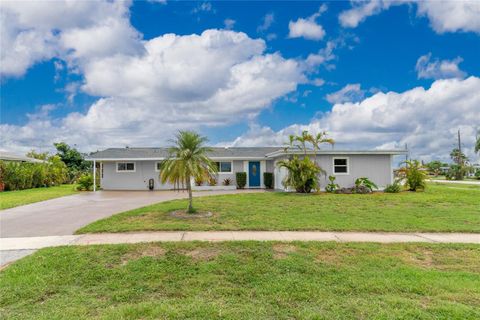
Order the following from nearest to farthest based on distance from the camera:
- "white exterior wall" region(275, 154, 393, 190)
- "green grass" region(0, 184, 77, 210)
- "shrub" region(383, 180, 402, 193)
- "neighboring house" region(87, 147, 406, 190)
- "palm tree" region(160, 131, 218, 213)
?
1. "palm tree" region(160, 131, 218, 213)
2. "green grass" region(0, 184, 77, 210)
3. "shrub" region(383, 180, 402, 193)
4. "white exterior wall" region(275, 154, 393, 190)
5. "neighboring house" region(87, 147, 406, 190)

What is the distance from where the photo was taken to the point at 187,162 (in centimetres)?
1113

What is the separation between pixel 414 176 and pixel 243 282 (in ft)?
63.1

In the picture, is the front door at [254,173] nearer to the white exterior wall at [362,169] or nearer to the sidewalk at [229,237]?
the white exterior wall at [362,169]

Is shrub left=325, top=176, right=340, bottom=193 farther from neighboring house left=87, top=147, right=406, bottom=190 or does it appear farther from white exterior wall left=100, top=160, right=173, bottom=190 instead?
white exterior wall left=100, top=160, right=173, bottom=190

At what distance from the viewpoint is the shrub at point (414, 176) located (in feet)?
68.3

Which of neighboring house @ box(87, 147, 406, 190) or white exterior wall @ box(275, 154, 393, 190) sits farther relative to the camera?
neighboring house @ box(87, 147, 406, 190)

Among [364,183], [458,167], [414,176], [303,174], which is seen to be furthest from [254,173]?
[458,167]

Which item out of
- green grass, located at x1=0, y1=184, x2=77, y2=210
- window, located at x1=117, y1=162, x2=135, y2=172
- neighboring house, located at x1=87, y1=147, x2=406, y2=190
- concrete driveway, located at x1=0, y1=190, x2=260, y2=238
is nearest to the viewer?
concrete driveway, located at x1=0, y1=190, x2=260, y2=238

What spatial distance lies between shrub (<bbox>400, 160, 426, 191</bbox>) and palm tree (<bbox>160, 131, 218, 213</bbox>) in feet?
49.2

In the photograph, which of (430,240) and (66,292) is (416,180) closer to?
(430,240)

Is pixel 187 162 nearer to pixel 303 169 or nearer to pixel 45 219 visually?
pixel 45 219

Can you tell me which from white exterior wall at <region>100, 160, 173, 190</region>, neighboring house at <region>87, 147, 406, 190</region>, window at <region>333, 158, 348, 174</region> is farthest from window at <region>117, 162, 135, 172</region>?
window at <region>333, 158, 348, 174</region>

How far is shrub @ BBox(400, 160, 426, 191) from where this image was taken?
820 inches

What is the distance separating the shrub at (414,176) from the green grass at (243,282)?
15.1 metres
